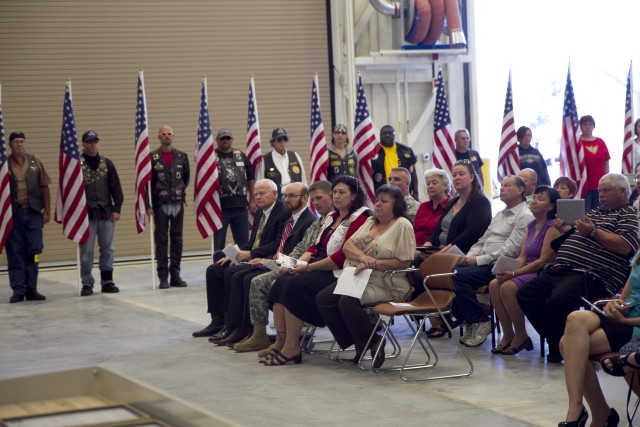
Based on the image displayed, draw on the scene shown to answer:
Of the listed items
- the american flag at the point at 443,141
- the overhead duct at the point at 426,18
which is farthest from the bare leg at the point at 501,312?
the overhead duct at the point at 426,18

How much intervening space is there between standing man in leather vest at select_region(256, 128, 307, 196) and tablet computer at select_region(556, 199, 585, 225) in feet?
17.3

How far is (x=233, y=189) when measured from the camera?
422 inches

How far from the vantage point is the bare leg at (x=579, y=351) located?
4.57 m

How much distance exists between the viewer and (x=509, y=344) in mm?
6656

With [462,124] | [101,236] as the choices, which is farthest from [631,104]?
[101,236]

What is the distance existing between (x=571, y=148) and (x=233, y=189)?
3940mm

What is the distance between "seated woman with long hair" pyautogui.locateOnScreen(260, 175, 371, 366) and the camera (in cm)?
662

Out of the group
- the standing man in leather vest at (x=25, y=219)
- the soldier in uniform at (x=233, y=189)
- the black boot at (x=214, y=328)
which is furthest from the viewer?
the soldier in uniform at (x=233, y=189)

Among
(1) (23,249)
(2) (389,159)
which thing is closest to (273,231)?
(1) (23,249)

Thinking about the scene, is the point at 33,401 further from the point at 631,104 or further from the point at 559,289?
the point at 631,104

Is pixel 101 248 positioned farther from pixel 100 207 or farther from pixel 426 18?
pixel 426 18

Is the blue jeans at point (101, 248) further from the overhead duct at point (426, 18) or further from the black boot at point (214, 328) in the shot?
the overhead duct at point (426, 18)

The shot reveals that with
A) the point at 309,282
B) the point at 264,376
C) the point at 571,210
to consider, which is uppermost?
the point at 571,210

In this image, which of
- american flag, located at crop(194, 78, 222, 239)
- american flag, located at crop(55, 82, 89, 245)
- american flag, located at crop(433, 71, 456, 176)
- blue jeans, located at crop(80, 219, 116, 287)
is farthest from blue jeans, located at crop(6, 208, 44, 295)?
american flag, located at crop(433, 71, 456, 176)
